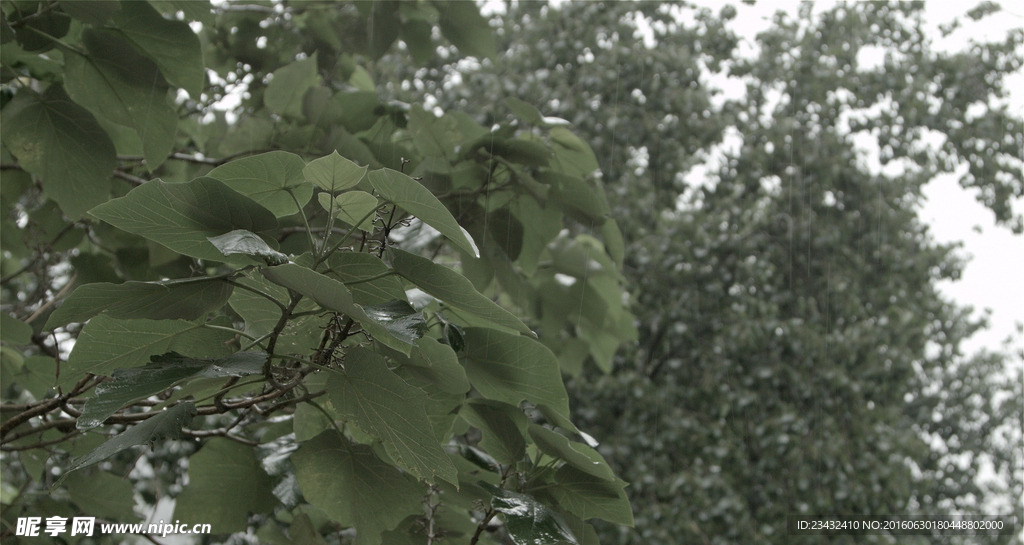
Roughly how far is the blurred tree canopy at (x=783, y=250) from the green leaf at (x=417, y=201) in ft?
7.82

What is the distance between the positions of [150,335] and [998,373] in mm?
3634

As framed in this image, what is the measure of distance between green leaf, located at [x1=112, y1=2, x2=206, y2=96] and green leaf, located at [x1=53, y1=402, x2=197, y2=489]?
0.37 m

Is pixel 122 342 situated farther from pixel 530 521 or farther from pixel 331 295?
pixel 530 521

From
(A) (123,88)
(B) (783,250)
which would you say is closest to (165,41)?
(A) (123,88)

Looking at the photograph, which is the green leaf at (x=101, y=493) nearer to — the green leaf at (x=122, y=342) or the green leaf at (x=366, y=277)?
the green leaf at (x=122, y=342)

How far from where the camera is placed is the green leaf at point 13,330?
2.45 feet

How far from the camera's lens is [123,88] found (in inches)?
30.2

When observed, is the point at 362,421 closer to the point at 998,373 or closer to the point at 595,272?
the point at 595,272

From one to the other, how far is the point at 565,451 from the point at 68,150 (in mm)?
520

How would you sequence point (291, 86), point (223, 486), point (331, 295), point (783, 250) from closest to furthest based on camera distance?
point (331, 295)
point (223, 486)
point (291, 86)
point (783, 250)

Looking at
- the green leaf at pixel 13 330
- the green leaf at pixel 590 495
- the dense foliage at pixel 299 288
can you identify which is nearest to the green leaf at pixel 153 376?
the dense foliage at pixel 299 288

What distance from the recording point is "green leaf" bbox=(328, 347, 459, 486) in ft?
1.55

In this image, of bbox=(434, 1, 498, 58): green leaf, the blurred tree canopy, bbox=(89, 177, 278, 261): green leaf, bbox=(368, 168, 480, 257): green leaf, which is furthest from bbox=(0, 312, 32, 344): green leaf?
the blurred tree canopy

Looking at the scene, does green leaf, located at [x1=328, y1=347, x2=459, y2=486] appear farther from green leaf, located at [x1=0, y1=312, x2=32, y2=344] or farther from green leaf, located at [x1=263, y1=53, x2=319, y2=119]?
green leaf, located at [x1=263, y1=53, x2=319, y2=119]
